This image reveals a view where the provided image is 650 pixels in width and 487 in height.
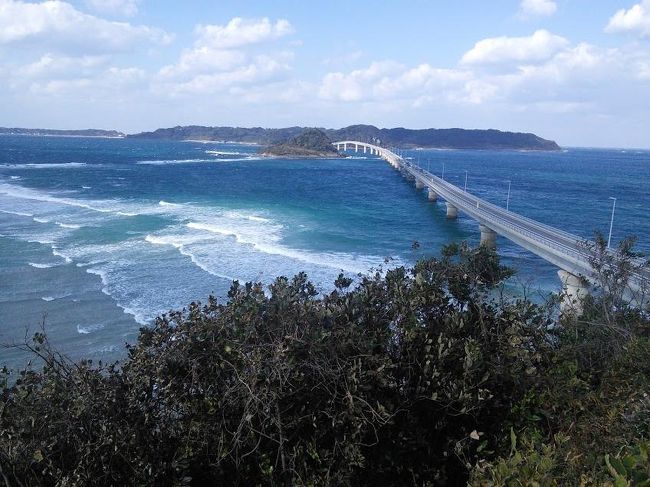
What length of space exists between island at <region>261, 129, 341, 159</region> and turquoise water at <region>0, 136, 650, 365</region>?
69721 mm

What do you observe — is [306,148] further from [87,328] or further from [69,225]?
[87,328]

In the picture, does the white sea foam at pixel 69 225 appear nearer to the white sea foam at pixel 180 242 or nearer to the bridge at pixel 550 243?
the white sea foam at pixel 180 242

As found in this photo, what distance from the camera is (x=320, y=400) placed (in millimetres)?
→ 8352

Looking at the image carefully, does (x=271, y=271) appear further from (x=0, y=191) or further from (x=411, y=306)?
(x=0, y=191)

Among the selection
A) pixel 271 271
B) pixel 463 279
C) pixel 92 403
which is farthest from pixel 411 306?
pixel 271 271

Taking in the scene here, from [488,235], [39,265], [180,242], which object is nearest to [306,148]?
[488,235]

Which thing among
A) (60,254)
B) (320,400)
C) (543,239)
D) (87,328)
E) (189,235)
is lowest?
(87,328)

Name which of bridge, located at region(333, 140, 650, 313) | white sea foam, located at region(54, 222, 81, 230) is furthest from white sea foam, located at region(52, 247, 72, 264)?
bridge, located at region(333, 140, 650, 313)

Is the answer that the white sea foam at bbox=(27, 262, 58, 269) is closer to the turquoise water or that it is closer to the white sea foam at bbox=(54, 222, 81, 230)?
the turquoise water

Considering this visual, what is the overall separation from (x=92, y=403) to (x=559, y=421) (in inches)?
255

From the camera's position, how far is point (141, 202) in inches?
2016

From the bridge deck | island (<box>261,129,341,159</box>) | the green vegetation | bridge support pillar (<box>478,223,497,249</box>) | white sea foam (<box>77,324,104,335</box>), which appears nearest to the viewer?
the green vegetation

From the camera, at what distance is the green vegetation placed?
7332mm

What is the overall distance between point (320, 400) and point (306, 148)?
153 m
